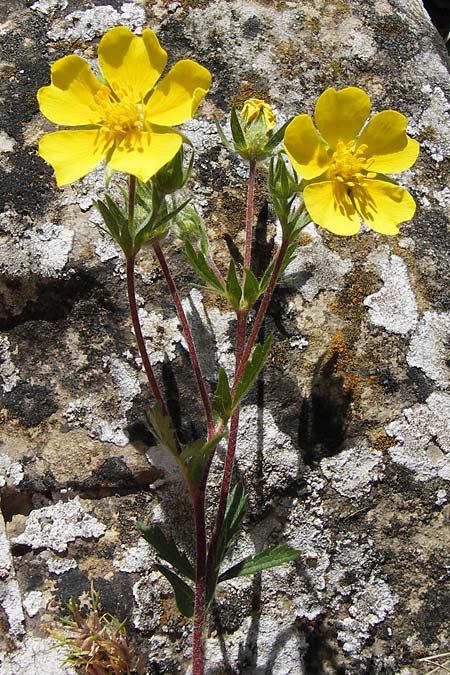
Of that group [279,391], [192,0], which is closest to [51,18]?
[192,0]

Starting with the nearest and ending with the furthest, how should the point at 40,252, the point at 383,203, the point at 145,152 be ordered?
the point at 145,152 → the point at 383,203 → the point at 40,252

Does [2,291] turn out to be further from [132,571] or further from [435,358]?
[435,358]

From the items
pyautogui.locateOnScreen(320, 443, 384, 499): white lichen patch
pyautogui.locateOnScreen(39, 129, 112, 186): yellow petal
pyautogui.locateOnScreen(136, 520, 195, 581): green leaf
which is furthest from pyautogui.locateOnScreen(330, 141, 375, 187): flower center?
pyautogui.locateOnScreen(136, 520, 195, 581): green leaf

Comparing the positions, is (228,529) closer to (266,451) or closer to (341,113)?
(266,451)

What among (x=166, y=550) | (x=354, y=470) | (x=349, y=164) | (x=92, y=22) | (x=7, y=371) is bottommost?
(x=166, y=550)

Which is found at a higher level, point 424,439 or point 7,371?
point 7,371

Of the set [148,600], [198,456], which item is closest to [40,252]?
[198,456]
